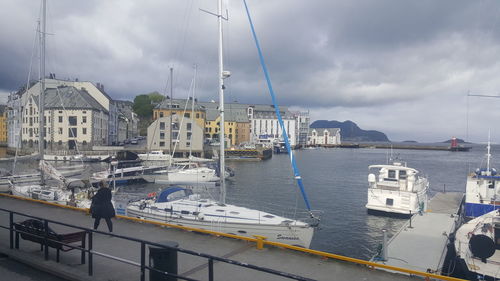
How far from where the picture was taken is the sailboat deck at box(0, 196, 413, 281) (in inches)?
277

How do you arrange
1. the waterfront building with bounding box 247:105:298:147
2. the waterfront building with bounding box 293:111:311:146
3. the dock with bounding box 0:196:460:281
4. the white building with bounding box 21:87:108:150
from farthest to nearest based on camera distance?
the waterfront building with bounding box 293:111:311:146 → the waterfront building with bounding box 247:105:298:147 → the white building with bounding box 21:87:108:150 → the dock with bounding box 0:196:460:281

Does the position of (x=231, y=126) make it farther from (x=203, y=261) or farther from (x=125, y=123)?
(x=203, y=261)

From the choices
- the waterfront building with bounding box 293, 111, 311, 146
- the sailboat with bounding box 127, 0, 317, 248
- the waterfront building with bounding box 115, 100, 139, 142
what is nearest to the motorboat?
the sailboat with bounding box 127, 0, 317, 248

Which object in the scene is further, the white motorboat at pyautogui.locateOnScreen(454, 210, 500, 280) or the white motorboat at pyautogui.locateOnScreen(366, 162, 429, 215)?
the white motorboat at pyautogui.locateOnScreen(366, 162, 429, 215)

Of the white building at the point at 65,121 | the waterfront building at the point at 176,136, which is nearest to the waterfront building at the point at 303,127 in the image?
the waterfront building at the point at 176,136

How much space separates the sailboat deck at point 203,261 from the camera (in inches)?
277

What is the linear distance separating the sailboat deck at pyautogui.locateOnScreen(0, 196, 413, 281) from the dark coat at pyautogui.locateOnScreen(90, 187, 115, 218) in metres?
0.68

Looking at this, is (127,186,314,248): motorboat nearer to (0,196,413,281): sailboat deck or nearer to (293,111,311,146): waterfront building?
(0,196,413,281): sailboat deck

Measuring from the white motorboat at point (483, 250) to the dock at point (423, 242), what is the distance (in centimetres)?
120

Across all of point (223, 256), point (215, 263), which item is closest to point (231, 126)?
point (223, 256)

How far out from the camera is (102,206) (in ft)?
32.8

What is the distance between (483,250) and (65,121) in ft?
269

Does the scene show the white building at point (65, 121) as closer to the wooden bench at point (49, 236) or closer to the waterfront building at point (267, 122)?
the wooden bench at point (49, 236)

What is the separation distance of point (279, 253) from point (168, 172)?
38.6 metres
